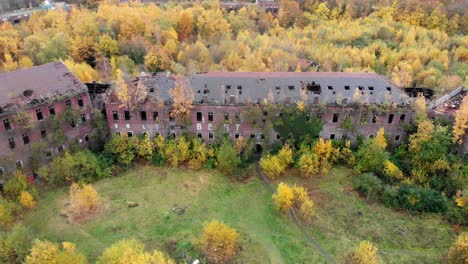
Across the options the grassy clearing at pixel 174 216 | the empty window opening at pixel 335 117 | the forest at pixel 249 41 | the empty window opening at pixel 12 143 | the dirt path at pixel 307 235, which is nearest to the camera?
the dirt path at pixel 307 235

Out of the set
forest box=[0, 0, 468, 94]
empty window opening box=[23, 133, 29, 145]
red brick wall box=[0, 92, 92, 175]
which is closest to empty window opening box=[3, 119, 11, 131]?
red brick wall box=[0, 92, 92, 175]

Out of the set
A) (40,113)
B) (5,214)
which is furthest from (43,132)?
(5,214)

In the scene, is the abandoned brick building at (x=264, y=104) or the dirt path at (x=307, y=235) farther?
the abandoned brick building at (x=264, y=104)

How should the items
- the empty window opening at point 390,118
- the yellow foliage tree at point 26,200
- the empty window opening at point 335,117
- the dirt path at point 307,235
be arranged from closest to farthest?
the dirt path at point 307,235, the yellow foliage tree at point 26,200, the empty window opening at point 335,117, the empty window opening at point 390,118

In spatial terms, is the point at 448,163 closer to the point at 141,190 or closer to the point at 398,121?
the point at 398,121

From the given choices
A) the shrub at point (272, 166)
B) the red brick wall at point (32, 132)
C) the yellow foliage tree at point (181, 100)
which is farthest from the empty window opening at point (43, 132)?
the shrub at point (272, 166)

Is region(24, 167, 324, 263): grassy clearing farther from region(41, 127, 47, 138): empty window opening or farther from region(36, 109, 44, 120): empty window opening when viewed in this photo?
region(36, 109, 44, 120): empty window opening

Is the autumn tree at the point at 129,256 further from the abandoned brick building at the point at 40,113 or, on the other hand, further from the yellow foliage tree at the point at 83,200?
the abandoned brick building at the point at 40,113
